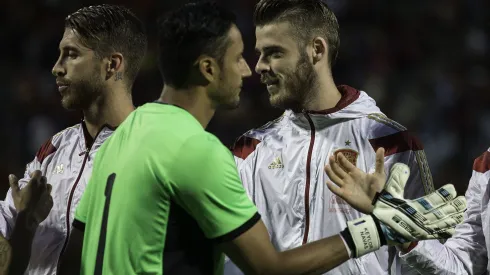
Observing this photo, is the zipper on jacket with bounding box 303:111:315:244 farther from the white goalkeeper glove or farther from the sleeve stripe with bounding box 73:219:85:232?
the sleeve stripe with bounding box 73:219:85:232

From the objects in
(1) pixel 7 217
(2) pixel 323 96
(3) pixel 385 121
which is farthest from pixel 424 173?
(1) pixel 7 217

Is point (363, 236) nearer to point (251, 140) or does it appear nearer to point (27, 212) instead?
point (251, 140)

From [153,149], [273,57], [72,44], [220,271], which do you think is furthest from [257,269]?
[72,44]

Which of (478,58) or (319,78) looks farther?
(478,58)

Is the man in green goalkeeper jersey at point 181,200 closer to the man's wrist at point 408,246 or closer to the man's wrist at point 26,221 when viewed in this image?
the man's wrist at point 408,246

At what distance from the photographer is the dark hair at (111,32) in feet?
15.1

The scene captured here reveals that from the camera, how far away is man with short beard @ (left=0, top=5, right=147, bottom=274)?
4430 mm

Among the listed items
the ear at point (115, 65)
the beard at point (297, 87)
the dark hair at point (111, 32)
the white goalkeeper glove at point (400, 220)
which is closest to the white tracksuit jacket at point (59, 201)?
the ear at point (115, 65)

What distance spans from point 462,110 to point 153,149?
6277 millimetres

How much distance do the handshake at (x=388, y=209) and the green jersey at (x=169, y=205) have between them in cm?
43

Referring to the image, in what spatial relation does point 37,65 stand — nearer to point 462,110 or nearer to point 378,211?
point 462,110

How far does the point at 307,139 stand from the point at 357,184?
0.79 m

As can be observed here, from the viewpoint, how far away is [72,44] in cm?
456

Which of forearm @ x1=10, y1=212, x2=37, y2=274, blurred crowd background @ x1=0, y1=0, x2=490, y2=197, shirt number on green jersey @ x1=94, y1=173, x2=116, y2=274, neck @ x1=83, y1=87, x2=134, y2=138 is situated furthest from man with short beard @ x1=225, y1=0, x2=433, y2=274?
blurred crowd background @ x1=0, y1=0, x2=490, y2=197
